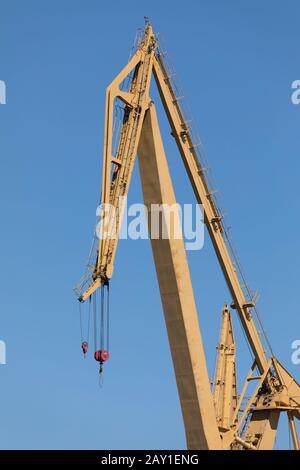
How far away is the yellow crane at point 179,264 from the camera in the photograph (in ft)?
104

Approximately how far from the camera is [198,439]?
107 ft

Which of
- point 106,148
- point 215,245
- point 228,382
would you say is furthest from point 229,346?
point 106,148

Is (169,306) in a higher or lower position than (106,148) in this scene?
lower

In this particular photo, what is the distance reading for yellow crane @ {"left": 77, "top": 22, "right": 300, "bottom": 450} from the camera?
104 feet

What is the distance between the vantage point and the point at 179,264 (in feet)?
108
